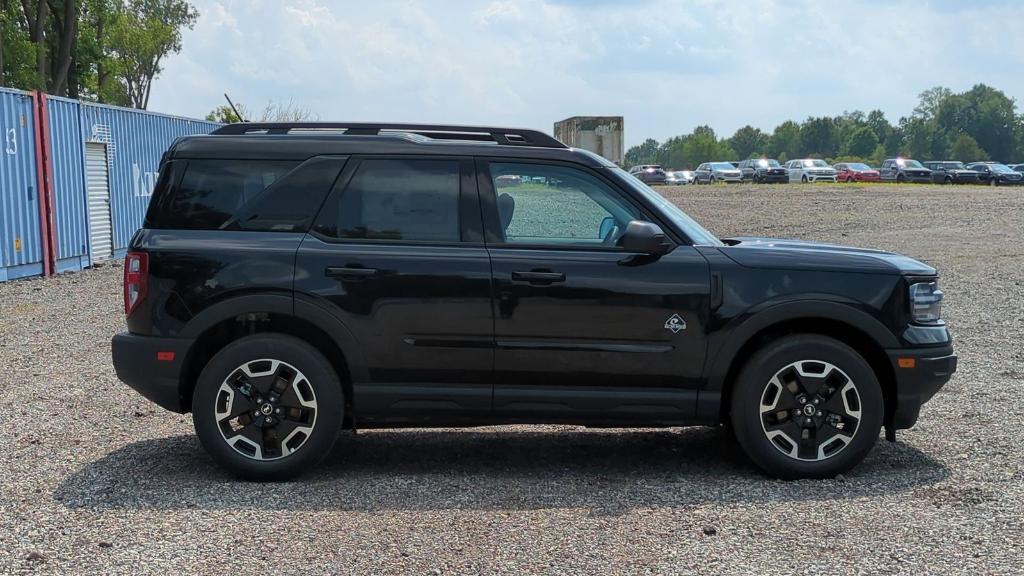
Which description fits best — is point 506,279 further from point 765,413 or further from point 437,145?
point 765,413

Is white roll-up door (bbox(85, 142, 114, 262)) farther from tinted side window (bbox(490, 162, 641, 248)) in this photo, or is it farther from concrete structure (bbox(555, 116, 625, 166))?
tinted side window (bbox(490, 162, 641, 248))

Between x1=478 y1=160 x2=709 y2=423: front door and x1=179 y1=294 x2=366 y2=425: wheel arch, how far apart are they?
2.70 feet

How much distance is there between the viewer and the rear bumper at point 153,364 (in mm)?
5609

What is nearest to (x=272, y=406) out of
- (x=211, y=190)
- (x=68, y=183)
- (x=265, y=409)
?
(x=265, y=409)

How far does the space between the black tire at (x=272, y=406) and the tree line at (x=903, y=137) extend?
426 feet

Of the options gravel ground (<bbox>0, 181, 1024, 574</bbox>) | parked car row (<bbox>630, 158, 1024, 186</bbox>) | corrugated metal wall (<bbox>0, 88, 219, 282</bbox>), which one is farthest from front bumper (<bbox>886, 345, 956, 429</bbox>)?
parked car row (<bbox>630, 158, 1024, 186</bbox>)

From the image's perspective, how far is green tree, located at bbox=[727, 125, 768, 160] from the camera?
19380 centimetres

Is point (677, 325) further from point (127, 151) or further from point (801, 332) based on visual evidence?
point (127, 151)

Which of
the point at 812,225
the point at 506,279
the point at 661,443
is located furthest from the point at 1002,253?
the point at 506,279

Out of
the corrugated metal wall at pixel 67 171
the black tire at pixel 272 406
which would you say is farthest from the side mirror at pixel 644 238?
the corrugated metal wall at pixel 67 171

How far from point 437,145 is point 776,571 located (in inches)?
112

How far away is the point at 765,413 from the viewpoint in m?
5.63

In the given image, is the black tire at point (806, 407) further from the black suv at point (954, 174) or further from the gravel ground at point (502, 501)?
the black suv at point (954, 174)

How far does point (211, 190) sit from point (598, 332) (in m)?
2.23
